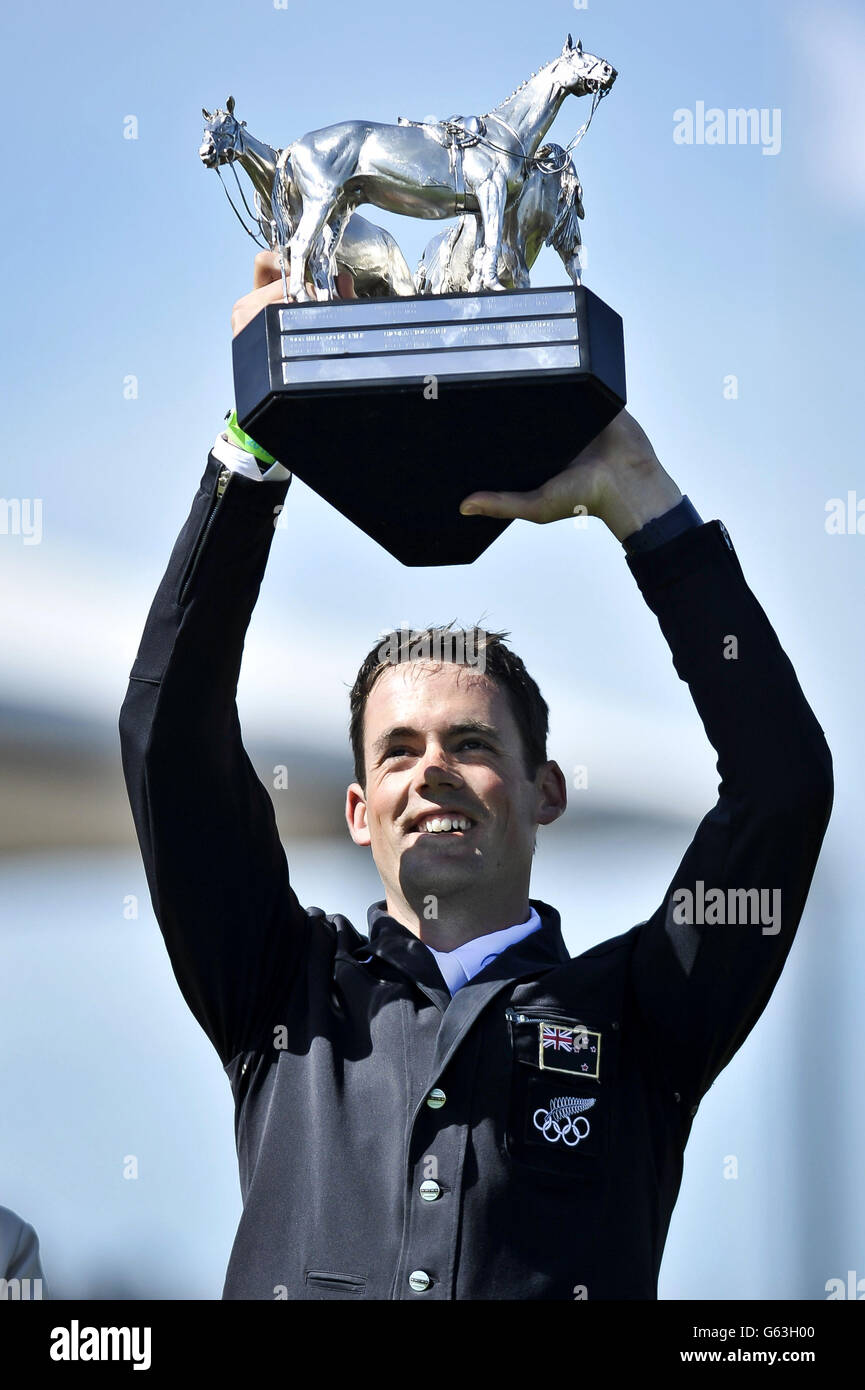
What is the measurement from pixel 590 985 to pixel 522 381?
0.79m

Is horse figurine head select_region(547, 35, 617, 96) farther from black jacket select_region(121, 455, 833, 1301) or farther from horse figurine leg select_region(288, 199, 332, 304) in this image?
black jacket select_region(121, 455, 833, 1301)

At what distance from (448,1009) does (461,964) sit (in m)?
0.12

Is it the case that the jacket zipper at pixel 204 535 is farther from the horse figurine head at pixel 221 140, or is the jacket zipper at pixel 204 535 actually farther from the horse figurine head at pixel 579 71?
the horse figurine head at pixel 579 71

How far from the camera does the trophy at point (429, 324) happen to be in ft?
6.12

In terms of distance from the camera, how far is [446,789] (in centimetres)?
221

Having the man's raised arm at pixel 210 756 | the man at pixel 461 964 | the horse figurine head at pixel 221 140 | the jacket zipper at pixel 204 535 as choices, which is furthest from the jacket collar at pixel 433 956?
the horse figurine head at pixel 221 140

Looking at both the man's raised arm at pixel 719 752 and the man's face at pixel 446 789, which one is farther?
the man's face at pixel 446 789

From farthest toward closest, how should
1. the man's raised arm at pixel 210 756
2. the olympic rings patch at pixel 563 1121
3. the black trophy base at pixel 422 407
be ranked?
1. the man's raised arm at pixel 210 756
2. the olympic rings patch at pixel 563 1121
3. the black trophy base at pixel 422 407

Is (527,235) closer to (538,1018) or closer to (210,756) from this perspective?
(210,756)

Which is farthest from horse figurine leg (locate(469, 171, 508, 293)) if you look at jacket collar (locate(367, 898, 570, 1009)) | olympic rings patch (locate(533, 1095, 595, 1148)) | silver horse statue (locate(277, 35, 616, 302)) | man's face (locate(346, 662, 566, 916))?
olympic rings patch (locate(533, 1095, 595, 1148))

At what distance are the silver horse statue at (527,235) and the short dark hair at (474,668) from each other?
0.52 meters

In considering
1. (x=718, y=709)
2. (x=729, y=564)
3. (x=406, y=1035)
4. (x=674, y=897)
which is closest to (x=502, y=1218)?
(x=406, y=1035)

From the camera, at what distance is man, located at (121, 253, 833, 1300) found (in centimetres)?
195

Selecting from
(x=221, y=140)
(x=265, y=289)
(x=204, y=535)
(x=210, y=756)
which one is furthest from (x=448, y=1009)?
(x=221, y=140)
